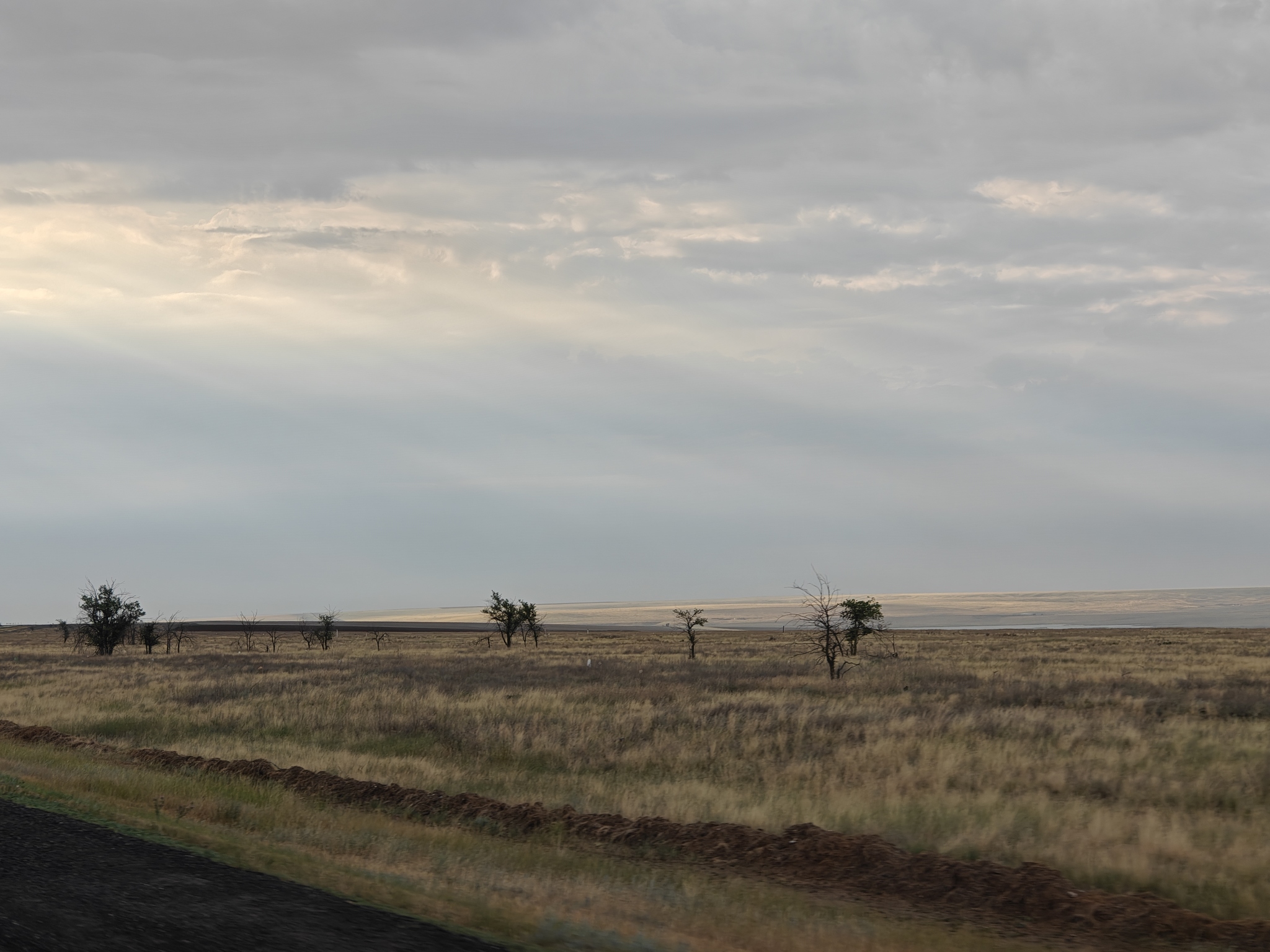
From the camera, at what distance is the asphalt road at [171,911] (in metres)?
6.82

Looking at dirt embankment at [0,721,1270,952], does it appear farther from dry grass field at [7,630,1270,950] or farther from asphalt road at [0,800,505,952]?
asphalt road at [0,800,505,952]

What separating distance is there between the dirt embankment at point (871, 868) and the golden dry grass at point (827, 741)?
113 cm

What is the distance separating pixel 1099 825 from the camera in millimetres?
12172

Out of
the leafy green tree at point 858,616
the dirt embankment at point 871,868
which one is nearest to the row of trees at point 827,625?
the leafy green tree at point 858,616

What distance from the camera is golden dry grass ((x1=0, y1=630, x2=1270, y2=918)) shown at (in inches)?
479

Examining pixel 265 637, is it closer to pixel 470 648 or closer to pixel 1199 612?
pixel 470 648

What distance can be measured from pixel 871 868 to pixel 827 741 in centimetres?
1063

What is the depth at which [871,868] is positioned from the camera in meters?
10.5

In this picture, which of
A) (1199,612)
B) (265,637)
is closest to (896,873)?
(265,637)

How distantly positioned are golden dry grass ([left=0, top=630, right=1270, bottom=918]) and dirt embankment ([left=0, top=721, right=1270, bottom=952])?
113cm

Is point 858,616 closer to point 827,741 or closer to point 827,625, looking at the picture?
point 827,625

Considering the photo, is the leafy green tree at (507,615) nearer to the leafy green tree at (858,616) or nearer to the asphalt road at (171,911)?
the leafy green tree at (858,616)

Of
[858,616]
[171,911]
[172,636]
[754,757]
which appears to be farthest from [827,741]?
[172,636]

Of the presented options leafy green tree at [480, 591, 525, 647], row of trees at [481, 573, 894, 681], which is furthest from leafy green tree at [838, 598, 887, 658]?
leafy green tree at [480, 591, 525, 647]
